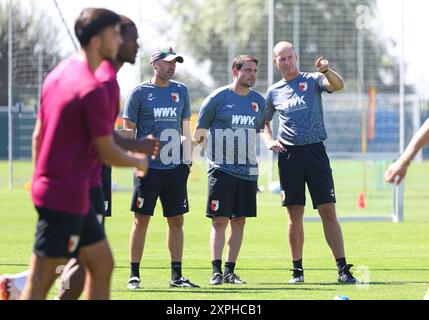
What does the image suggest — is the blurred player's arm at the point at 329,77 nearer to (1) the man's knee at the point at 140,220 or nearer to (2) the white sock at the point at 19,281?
(1) the man's knee at the point at 140,220

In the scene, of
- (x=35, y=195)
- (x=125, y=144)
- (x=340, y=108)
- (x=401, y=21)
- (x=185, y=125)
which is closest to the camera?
(x=35, y=195)

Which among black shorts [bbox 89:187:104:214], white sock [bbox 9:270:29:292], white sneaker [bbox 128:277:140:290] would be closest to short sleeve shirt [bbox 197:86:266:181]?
white sneaker [bbox 128:277:140:290]

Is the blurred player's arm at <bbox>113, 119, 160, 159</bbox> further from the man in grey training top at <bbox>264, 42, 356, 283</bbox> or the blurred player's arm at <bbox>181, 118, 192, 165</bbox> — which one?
the man in grey training top at <bbox>264, 42, 356, 283</bbox>

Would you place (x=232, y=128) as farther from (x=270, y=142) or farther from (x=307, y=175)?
(x=307, y=175)

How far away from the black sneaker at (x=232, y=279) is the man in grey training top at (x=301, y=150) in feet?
2.15

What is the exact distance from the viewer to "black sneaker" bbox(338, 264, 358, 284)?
38.2 ft

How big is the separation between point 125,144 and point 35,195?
0.89 m

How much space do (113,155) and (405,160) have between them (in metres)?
1.87

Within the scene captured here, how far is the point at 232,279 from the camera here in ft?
38.3

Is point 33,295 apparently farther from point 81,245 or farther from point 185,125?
point 185,125

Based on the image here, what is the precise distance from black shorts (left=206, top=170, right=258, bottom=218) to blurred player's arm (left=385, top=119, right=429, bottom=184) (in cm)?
455

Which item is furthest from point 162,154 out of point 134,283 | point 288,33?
point 288,33

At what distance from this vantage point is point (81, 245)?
727 cm

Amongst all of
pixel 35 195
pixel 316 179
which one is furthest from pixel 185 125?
pixel 35 195
